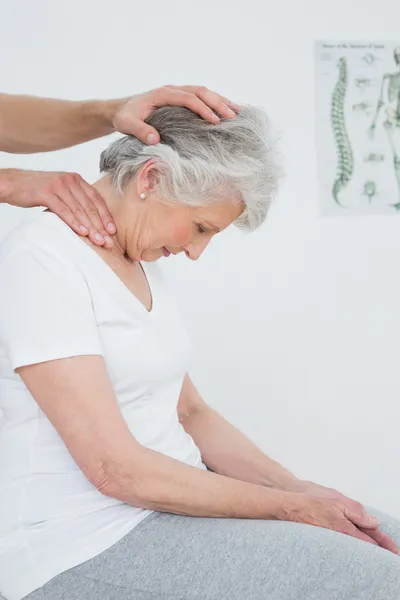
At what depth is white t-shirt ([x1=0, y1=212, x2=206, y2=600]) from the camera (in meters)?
1.32

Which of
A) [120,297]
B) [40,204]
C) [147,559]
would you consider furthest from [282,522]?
[40,204]

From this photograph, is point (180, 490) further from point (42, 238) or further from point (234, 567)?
point (42, 238)

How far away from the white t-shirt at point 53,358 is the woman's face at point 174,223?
0.34 feet

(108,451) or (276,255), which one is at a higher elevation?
(276,255)

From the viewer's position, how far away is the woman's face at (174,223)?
4.96 ft

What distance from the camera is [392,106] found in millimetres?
2820

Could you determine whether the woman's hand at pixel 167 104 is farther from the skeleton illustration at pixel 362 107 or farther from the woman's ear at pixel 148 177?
the skeleton illustration at pixel 362 107

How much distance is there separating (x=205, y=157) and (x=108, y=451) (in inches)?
20.5

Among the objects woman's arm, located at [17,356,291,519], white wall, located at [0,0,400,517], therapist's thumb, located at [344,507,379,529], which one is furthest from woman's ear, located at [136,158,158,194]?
white wall, located at [0,0,400,517]

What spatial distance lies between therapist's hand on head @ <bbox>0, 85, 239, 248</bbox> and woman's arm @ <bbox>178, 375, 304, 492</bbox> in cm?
50

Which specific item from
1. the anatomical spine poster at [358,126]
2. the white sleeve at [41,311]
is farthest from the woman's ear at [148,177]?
the anatomical spine poster at [358,126]

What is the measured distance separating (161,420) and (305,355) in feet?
4.29

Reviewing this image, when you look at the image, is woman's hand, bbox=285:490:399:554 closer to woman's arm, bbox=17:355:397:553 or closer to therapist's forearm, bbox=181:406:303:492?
woman's arm, bbox=17:355:397:553

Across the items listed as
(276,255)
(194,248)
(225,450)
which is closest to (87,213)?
(194,248)
